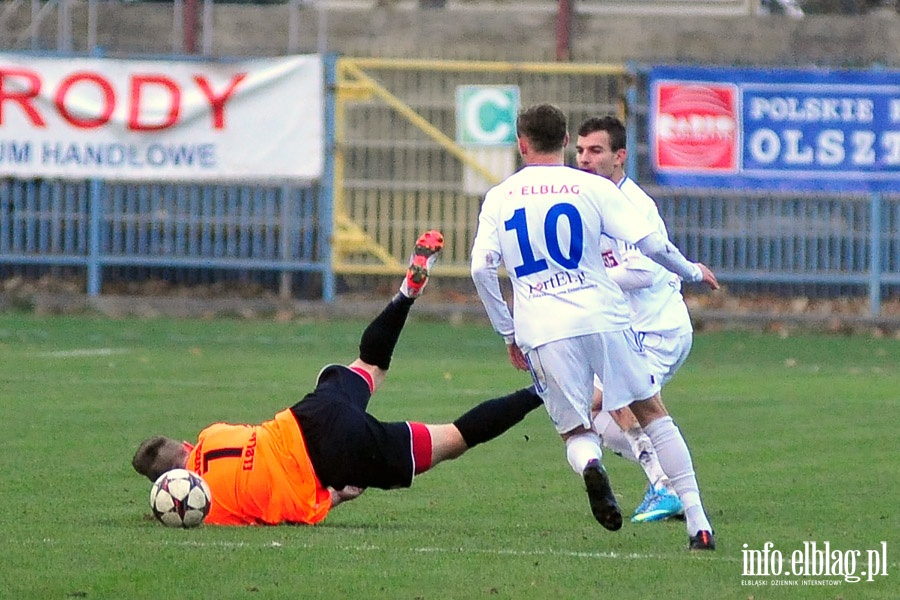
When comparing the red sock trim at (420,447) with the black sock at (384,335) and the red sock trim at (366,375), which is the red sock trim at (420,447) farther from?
the black sock at (384,335)

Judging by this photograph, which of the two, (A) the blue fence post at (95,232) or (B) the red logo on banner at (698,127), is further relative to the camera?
(A) the blue fence post at (95,232)

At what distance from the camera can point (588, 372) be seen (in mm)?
7742

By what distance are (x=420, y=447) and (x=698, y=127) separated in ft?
39.8

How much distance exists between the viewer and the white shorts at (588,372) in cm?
761

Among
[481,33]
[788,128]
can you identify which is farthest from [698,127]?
[481,33]

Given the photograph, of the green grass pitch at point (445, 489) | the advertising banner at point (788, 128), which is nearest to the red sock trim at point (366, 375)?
the green grass pitch at point (445, 489)

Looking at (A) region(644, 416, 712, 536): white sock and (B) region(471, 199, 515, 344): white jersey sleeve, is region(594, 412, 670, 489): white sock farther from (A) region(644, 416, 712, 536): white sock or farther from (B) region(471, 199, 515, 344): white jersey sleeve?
(B) region(471, 199, 515, 344): white jersey sleeve

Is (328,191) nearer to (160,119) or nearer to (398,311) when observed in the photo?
(160,119)

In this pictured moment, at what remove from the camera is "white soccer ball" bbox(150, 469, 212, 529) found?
7.88 m

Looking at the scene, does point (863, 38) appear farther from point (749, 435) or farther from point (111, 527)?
point (111, 527)

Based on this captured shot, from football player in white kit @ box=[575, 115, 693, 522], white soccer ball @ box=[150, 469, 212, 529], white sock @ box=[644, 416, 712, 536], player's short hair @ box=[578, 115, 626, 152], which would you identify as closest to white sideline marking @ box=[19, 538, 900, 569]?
white sock @ box=[644, 416, 712, 536]

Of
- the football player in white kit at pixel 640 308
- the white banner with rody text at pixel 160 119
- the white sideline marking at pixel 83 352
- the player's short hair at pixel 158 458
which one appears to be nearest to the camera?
the player's short hair at pixel 158 458

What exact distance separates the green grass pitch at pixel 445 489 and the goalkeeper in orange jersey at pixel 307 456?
0.17m

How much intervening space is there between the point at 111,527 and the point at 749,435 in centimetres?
508
